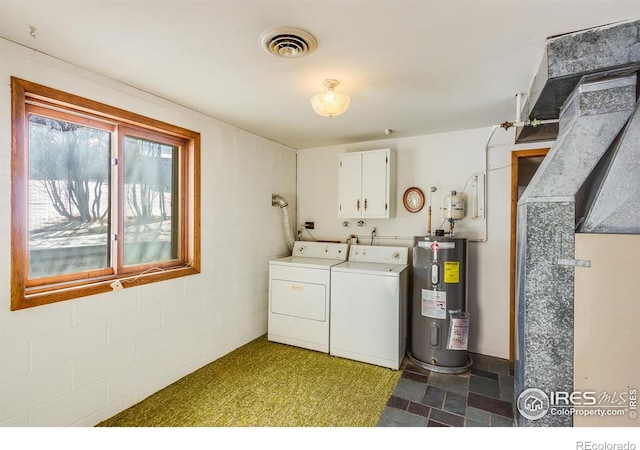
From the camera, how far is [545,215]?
1.66 meters

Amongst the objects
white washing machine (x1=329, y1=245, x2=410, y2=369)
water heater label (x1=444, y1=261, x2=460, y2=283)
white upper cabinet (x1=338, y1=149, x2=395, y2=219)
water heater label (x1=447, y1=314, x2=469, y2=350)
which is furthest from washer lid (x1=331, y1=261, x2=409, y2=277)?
water heater label (x1=447, y1=314, x2=469, y2=350)

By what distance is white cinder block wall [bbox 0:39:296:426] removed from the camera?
165cm

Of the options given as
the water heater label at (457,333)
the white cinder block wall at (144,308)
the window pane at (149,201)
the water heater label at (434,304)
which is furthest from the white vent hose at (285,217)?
the water heater label at (457,333)

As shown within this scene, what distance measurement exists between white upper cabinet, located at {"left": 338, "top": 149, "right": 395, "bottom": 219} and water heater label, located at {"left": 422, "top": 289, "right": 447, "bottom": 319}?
95cm

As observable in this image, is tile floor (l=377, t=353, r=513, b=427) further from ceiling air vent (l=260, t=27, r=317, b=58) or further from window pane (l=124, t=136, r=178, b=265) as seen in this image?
ceiling air vent (l=260, t=27, r=317, b=58)

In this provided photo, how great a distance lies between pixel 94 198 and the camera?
2.09m

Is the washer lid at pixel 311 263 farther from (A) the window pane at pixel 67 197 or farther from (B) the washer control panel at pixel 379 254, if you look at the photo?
(A) the window pane at pixel 67 197

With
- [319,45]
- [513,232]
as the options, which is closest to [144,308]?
[319,45]

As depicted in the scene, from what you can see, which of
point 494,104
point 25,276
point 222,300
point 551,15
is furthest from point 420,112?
point 25,276

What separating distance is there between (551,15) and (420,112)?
1.30 meters

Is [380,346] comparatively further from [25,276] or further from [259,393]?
[25,276]

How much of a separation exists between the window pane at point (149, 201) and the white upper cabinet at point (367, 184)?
1.80 metres

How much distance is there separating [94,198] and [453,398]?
3103 millimetres

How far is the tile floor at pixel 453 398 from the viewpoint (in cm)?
208
